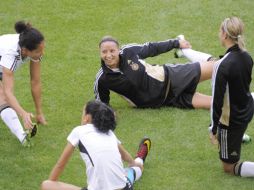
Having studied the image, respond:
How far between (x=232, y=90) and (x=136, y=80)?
5.62 ft

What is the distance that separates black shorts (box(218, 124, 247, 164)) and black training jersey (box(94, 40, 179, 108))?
153 centimetres

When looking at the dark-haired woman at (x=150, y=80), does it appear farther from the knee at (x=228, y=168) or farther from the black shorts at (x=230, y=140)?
the black shorts at (x=230, y=140)

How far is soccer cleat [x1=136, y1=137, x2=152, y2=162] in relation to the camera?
5543 millimetres

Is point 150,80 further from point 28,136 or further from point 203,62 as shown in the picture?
point 28,136

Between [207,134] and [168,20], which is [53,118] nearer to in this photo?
[207,134]

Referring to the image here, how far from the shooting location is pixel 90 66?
301 inches

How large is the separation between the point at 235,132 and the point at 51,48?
143 inches

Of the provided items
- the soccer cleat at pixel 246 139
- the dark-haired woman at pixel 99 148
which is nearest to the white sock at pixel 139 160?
the dark-haired woman at pixel 99 148

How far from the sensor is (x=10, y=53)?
571 cm

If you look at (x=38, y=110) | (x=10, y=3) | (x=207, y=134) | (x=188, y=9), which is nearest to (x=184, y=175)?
(x=207, y=134)

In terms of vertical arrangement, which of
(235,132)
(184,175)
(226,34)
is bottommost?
(184,175)

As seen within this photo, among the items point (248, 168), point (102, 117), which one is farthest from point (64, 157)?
point (248, 168)

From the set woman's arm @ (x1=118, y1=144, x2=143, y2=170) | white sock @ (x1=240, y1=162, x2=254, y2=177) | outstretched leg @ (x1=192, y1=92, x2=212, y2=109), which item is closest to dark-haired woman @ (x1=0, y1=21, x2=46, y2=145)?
woman's arm @ (x1=118, y1=144, x2=143, y2=170)

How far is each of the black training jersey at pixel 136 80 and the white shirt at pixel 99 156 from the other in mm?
1946
